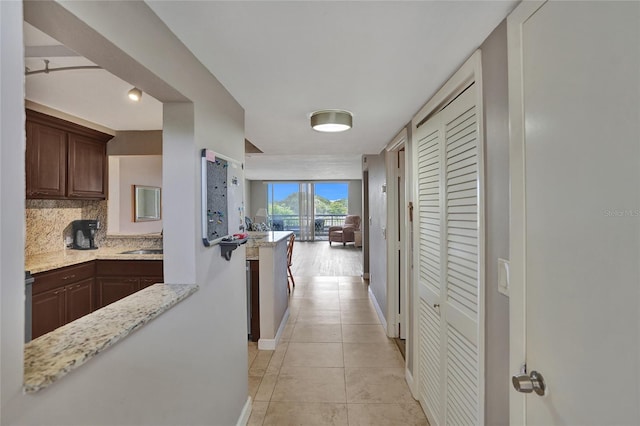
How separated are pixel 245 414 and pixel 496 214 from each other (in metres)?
1.97

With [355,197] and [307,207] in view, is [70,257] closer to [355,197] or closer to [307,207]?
[307,207]

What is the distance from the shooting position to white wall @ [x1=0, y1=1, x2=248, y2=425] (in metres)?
0.59

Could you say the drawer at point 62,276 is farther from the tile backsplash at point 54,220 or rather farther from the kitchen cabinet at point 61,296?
the tile backsplash at point 54,220

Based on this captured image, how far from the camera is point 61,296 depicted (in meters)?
2.68

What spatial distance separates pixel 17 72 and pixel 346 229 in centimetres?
979

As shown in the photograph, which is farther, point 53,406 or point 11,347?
point 53,406

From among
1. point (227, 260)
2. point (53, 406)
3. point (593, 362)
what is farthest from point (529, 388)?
point (227, 260)

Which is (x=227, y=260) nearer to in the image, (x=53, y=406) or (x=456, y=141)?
(x=53, y=406)

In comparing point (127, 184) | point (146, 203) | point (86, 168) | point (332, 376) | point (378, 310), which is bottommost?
point (332, 376)

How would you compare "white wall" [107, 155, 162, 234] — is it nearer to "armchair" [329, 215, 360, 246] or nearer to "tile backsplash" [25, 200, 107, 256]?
"tile backsplash" [25, 200, 107, 256]

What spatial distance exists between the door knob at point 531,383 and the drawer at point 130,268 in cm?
304

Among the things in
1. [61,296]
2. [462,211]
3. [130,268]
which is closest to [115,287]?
[130,268]

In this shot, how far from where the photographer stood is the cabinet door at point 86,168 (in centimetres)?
311

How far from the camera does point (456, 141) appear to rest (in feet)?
5.13
